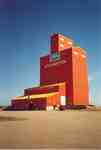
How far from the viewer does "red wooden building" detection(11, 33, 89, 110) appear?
249ft

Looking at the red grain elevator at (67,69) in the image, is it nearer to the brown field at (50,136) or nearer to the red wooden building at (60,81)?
the red wooden building at (60,81)

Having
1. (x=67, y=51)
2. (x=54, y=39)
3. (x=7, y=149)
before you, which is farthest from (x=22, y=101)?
(x=7, y=149)

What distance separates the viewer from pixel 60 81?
84500 millimetres

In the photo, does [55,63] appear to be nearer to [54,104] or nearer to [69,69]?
[69,69]

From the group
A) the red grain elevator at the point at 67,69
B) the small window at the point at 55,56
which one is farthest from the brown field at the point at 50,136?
the small window at the point at 55,56

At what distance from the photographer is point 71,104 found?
79.5 metres

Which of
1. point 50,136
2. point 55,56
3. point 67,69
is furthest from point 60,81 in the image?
point 50,136

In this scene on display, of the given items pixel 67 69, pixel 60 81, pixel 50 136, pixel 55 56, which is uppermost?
pixel 55 56

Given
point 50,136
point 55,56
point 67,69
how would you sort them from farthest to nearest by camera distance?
point 55,56 < point 67,69 < point 50,136

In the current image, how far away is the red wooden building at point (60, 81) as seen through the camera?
7575 cm

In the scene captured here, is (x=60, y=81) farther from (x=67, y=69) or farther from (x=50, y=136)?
A: (x=50, y=136)

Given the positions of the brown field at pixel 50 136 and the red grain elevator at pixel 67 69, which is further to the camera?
the red grain elevator at pixel 67 69

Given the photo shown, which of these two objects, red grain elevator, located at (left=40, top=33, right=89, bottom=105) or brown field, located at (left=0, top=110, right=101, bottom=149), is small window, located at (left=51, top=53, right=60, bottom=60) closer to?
red grain elevator, located at (left=40, top=33, right=89, bottom=105)

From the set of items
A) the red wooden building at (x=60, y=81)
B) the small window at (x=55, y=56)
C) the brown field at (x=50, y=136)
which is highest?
the small window at (x=55, y=56)
